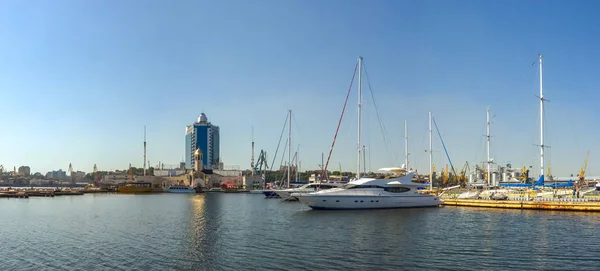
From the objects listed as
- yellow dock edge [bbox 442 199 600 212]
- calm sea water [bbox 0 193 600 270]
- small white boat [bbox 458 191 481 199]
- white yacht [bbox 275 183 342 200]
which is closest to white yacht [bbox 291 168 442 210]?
yellow dock edge [bbox 442 199 600 212]

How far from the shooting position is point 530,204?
74062mm

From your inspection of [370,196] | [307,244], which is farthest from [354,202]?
[307,244]

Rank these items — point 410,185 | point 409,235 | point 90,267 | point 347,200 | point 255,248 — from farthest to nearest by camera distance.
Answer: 1. point 410,185
2. point 347,200
3. point 409,235
4. point 255,248
5. point 90,267

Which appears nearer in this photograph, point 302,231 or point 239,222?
point 302,231

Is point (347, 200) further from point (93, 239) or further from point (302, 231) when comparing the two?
point (93, 239)

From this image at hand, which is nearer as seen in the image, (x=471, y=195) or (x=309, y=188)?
(x=471, y=195)

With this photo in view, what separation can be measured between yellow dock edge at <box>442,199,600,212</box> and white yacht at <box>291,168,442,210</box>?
8648mm

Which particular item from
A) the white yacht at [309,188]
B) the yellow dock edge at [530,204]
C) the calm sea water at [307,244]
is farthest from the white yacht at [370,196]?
the white yacht at [309,188]

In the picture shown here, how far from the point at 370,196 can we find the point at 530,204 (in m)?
26.5

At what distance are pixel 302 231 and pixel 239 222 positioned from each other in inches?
529

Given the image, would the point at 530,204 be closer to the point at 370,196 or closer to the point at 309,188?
the point at 370,196

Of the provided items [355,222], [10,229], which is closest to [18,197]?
[10,229]

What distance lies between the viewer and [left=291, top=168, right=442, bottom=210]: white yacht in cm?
7062

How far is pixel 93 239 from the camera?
4234cm
